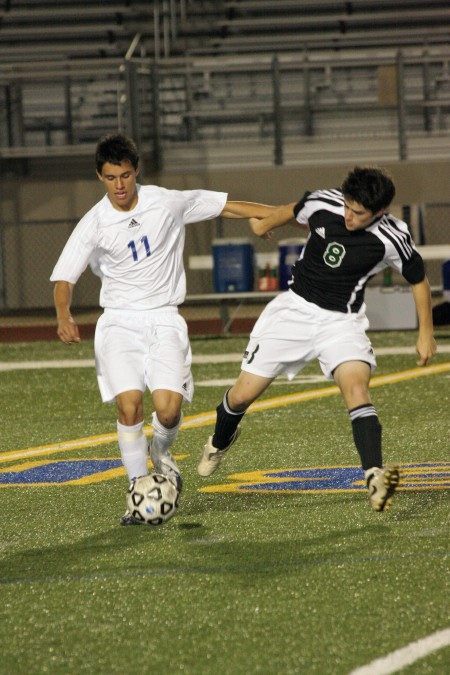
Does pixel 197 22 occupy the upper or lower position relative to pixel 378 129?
upper

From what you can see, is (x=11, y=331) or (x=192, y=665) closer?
(x=192, y=665)

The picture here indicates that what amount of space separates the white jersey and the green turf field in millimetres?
1064

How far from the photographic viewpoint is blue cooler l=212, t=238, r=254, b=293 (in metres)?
16.1

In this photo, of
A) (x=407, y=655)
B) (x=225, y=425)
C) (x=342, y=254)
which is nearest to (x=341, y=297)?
(x=342, y=254)

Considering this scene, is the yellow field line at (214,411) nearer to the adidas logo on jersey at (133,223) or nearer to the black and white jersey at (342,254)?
the adidas logo on jersey at (133,223)

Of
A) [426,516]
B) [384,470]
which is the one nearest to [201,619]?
[384,470]

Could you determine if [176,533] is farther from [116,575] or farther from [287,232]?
[287,232]

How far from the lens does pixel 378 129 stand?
2008cm

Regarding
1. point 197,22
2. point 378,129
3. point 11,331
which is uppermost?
point 197,22

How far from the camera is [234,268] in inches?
636

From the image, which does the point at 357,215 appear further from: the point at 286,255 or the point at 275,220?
the point at 286,255

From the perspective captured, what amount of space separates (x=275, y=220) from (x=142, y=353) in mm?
937

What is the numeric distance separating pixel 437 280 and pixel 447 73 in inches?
129

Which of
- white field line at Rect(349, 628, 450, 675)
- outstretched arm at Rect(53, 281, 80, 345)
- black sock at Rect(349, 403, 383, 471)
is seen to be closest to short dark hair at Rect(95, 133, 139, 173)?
outstretched arm at Rect(53, 281, 80, 345)
